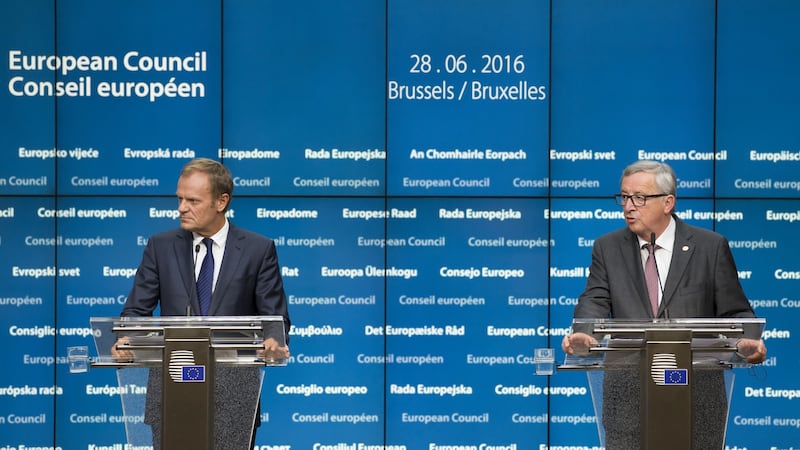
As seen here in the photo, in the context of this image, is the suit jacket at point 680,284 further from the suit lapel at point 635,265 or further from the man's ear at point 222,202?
the man's ear at point 222,202

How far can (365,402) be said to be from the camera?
6.19 m

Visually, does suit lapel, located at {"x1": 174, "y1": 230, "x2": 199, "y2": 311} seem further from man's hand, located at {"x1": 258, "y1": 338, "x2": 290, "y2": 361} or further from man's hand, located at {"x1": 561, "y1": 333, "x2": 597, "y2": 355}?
man's hand, located at {"x1": 561, "y1": 333, "x2": 597, "y2": 355}

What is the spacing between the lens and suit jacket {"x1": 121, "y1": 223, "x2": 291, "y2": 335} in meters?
4.21

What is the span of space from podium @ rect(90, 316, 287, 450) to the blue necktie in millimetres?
672

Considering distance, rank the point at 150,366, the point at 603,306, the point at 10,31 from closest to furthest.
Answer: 1. the point at 150,366
2. the point at 603,306
3. the point at 10,31

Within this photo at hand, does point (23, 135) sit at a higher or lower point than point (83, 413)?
higher

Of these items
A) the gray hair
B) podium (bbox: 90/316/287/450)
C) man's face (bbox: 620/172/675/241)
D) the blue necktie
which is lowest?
podium (bbox: 90/316/287/450)

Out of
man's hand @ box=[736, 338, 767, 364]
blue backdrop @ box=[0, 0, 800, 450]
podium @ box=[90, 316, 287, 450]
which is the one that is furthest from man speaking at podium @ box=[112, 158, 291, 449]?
blue backdrop @ box=[0, 0, 800, 450]

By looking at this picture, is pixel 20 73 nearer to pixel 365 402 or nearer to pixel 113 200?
pixel 113 200

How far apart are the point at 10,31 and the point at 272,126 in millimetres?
1635

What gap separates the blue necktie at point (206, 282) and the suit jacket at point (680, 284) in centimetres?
150

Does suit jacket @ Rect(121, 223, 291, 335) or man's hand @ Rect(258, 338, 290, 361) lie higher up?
suit jacket @ Rect(121, 223, 291, 335)

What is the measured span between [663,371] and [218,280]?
1.82 metres

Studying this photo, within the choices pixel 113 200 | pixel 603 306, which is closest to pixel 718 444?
pixel 603 306
